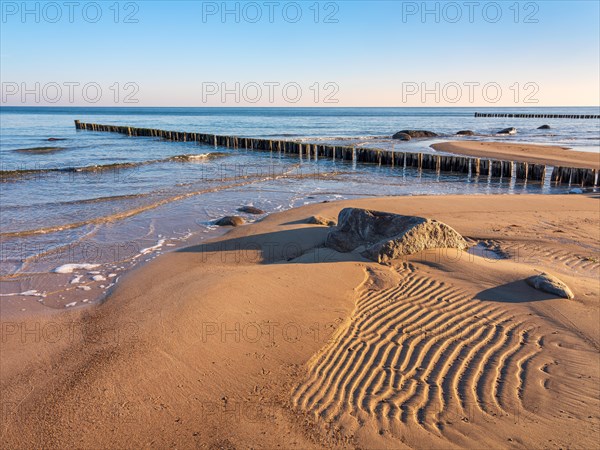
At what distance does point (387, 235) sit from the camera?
881cm

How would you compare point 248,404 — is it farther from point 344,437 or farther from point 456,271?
point 456,271

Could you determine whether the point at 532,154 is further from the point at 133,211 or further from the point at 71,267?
the point at 71,267

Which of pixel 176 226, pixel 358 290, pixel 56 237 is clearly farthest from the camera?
pixel 176 226

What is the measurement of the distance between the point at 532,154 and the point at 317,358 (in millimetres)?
30198

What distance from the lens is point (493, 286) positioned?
712cm

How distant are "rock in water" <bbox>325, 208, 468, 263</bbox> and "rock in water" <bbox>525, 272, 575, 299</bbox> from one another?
6.13 feet

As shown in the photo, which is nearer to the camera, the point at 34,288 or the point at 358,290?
the point at 358,290

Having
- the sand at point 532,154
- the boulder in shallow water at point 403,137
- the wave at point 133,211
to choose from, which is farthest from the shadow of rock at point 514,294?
the boulder in shallow water at point 403,137

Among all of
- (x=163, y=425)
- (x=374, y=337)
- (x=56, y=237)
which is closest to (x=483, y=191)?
(x=374, y=337)

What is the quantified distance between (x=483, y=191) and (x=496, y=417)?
15.6m

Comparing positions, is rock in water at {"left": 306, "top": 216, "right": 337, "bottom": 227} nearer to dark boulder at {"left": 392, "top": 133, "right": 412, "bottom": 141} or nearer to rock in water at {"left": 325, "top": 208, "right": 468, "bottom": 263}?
rock in water at {"left": 325, "top": 208, "right": 468, "bottom": 263}

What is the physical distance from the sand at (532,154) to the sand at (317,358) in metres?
19.9

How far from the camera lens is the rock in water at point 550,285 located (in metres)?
6.65

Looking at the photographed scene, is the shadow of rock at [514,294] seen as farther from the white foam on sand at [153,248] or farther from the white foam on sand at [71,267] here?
the white foam on sand at [71,267]
